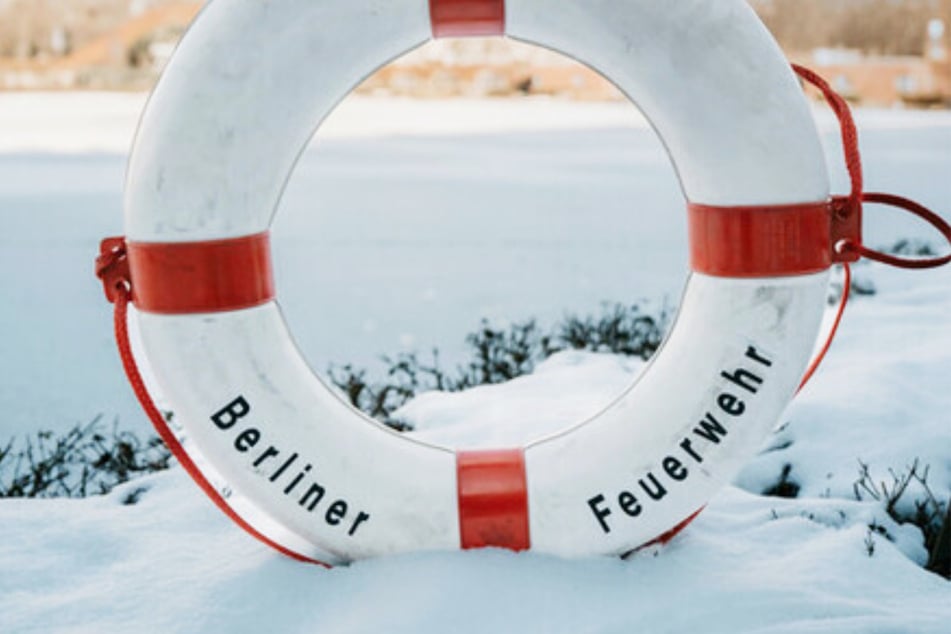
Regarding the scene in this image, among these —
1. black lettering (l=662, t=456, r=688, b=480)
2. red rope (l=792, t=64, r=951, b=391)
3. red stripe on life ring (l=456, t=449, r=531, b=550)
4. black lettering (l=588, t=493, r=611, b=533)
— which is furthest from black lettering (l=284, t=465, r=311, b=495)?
red rope (l=792, t=64, r=951, b=391)

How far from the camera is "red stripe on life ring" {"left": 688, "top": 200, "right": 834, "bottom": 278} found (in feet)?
5.21

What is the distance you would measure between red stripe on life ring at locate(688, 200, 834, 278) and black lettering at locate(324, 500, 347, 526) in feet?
2.24

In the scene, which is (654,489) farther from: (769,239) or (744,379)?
(769,239)

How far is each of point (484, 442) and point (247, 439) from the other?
2.70ft

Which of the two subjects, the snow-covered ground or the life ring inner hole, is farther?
the life ring inner hole

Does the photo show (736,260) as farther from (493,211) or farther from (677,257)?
(493,211)

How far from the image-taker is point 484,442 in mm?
2350

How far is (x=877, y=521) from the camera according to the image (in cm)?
191

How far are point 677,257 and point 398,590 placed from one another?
4.39m

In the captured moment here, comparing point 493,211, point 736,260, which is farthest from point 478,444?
point 493,211

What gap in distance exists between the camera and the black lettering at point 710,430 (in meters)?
1.64

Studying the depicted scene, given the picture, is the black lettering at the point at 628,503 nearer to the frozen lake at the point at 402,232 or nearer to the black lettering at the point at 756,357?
the black lettering at the point at 756,357

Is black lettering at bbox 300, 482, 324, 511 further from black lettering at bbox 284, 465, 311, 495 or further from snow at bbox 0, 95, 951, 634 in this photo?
snow at bbox 0, 95, 951, 634

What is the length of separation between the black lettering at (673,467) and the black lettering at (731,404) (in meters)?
0.11
